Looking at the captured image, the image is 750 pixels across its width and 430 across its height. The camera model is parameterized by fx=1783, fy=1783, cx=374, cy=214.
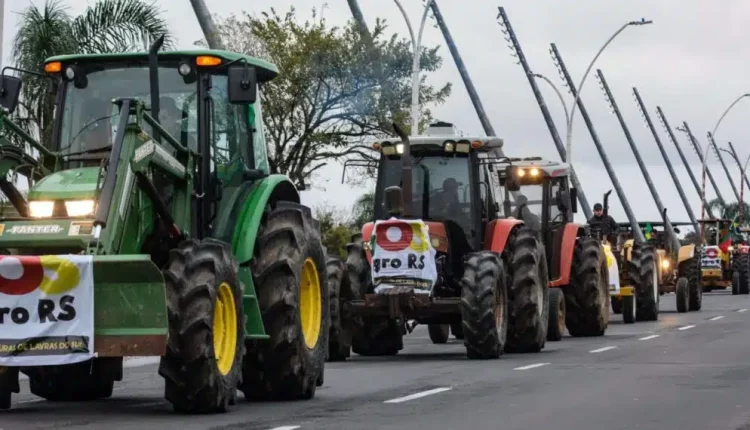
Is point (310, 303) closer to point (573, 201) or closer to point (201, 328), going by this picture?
point (201, 328)

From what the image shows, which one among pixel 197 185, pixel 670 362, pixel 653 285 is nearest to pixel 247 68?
pixel 197 185

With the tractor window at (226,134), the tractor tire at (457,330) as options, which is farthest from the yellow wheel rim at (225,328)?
the tractor tire at (457,330)

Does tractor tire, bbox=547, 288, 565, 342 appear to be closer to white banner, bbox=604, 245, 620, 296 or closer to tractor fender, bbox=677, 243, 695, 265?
white banner, bbox=604, 245, 620, 296

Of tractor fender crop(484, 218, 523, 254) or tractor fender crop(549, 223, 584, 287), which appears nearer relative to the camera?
tractor fender crop(484, 218, 523, 254)

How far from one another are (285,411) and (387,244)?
28.6 feet

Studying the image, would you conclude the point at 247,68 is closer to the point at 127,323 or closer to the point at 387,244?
the point at 127,323

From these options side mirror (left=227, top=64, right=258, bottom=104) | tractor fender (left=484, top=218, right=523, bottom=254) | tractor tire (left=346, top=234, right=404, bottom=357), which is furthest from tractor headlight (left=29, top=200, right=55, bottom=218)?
tractor fender (left=484, top=218, right=523, bottom=254)

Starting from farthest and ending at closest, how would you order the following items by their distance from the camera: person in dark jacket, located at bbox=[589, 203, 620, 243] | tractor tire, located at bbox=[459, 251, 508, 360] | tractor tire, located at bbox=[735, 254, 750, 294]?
tractor tire, located at bbox=[735, 254, 750, 294]
person in dark jacket, located at bbox=[589, 203, 620, 243]
tractor tire, located at bbox=[459, 251, 508, 360]

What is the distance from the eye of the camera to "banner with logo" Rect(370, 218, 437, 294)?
74.4 feet

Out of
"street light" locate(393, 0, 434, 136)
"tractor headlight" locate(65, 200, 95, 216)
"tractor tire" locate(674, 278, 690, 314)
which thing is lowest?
"tractor tire" locate(674, 278, 690, 314)

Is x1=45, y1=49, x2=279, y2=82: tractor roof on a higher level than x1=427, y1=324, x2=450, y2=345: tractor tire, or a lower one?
higher

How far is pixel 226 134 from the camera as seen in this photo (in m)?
15.5

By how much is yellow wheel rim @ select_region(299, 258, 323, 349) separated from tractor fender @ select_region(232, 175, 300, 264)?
77 centimetres

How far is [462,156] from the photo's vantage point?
77.6ft
